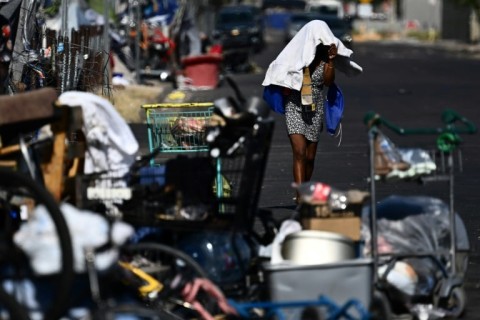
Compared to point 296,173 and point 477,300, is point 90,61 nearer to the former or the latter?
point 296,173

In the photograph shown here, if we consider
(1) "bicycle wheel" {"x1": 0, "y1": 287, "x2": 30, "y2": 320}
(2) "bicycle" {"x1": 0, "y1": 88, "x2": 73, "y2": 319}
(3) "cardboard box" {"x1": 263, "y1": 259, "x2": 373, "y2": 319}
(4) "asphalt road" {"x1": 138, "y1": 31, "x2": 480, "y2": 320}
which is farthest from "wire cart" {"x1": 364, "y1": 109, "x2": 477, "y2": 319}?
(1) "bicycle wheel" {"x1": 0, "y1": 287, "x2": 30, "y2": 320}

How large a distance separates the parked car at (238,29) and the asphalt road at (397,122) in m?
0.99

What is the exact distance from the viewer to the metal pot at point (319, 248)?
262 inches

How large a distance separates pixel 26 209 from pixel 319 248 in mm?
1460

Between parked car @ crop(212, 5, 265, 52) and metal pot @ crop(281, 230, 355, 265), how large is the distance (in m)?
40.3

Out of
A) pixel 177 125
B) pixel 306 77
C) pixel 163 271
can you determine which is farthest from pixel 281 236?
pixel 306 77

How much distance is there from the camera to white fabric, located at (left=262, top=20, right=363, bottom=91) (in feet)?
35.2

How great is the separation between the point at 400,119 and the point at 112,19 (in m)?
12.6

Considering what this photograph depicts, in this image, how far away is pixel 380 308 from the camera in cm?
658

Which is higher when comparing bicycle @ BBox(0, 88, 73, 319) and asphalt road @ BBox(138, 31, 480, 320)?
bicycle @ BBox(0, 88, 73, 319)

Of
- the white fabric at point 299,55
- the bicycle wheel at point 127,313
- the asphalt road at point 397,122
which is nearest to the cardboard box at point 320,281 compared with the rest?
the bicycle wheel at point 127,313

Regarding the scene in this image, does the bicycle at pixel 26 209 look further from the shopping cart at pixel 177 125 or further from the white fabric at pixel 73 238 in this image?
the shopping cart at pixel 177 125

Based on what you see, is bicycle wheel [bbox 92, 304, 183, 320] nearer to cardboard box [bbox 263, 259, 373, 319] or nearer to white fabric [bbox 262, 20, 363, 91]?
cardboard box [bbox 263, 259, 373, 319]

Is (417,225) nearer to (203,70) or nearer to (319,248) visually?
(319,248)
